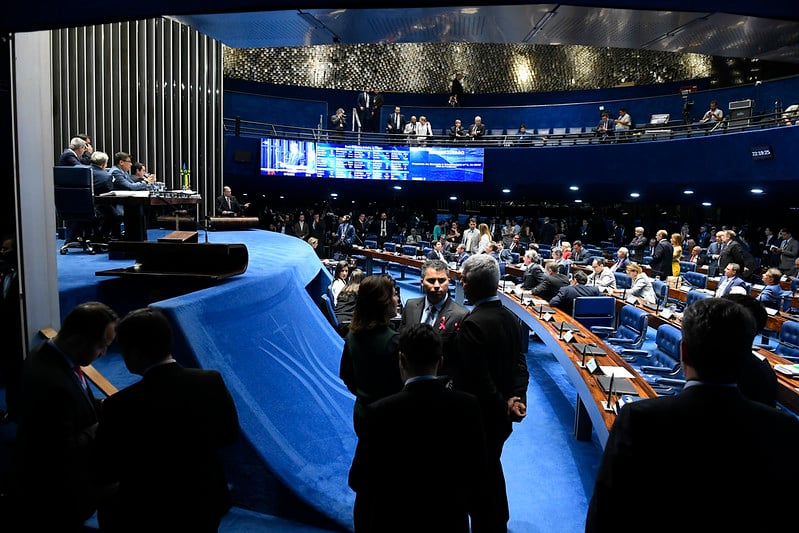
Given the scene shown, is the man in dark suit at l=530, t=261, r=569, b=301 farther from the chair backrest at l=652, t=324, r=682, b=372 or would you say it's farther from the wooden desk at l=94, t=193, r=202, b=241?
the wooden desk at l=94, t=193, r=202, b=241

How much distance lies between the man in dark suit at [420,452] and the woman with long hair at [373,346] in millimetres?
717

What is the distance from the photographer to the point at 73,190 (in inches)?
189

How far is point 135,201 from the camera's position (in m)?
4.76

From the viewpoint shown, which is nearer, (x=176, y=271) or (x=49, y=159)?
(x=49, y=159)

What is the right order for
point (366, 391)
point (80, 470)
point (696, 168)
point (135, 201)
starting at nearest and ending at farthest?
point (80, 470)
point (366, 391)
point (135, 201)
point (696, 168)

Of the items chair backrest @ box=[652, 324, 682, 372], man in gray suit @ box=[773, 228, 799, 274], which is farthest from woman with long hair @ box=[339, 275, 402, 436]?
man in gray suit @ box=[773, 228, 799, 274]

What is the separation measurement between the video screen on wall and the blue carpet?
462 inches

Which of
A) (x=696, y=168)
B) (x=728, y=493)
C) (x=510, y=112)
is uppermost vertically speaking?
(x=510, y=112)

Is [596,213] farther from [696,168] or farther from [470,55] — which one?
[470,55]

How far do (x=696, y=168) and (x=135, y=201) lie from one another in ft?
42.6

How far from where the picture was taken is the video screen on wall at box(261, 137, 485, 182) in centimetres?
1652

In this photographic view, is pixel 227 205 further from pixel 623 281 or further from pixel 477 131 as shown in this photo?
pixel 477 131

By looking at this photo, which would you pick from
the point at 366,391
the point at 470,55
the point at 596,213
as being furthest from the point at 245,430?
the point at 470,55

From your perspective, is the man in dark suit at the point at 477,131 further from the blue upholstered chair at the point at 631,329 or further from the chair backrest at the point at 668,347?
the chair backrest at the point at 668,347
